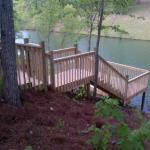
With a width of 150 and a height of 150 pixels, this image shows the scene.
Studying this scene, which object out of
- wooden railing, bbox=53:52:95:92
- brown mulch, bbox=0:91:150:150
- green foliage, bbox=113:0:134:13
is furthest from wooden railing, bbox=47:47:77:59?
brown mulch, bbox=0:91:150:150

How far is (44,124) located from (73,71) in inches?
136

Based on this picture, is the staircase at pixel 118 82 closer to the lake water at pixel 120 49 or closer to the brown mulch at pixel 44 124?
the brown mulch at pixel 44 124

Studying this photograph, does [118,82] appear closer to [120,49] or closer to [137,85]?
[137,85]

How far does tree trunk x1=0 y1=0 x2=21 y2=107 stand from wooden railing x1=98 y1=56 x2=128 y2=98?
4.29 m

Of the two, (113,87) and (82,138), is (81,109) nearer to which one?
(82,138)

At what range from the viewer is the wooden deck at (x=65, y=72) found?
7.14m

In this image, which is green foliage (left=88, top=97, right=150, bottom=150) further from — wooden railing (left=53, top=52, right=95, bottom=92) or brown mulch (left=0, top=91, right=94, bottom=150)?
wooden railing (left=53, top=52, right=95, bottom=92)

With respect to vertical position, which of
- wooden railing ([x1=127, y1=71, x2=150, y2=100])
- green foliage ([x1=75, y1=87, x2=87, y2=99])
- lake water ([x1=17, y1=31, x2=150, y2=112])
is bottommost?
lake water ([x1=17, y1=31, x2=150, y2=112])

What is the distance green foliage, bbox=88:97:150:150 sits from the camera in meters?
3.64

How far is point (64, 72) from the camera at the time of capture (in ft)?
27.0

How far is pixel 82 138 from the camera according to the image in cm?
500

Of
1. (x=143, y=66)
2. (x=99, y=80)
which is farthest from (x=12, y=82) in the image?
(x=143, y=66)

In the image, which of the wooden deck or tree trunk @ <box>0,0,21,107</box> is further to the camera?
the wooden deck

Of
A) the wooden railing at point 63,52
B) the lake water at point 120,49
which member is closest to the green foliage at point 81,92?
the wooden railing at point 63,52
